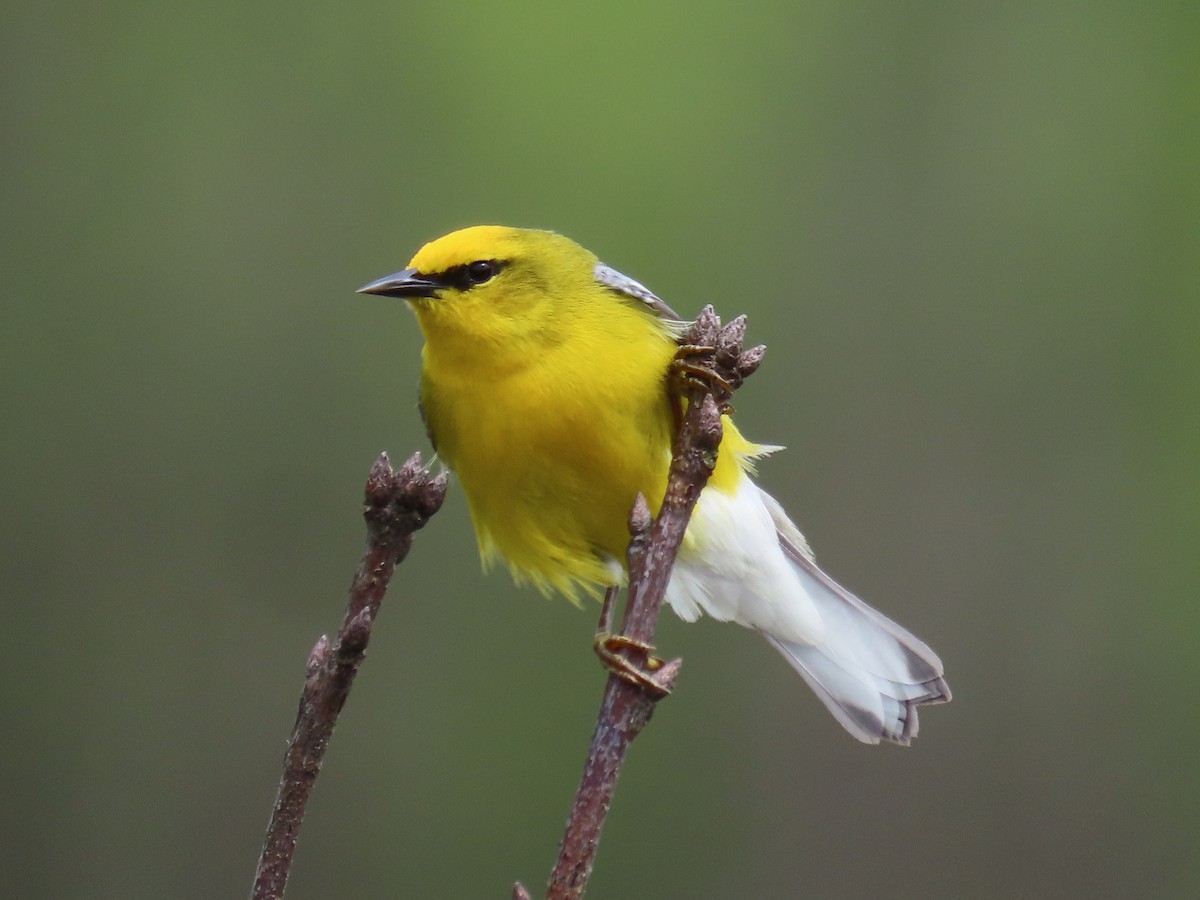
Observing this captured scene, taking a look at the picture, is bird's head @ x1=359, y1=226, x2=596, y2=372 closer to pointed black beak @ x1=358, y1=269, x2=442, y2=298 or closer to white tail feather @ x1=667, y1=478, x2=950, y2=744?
pointed black beak @ x1=358, y1=269, x2=442, y2=298

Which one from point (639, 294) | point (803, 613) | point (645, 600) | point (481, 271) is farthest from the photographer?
point (803, 613)

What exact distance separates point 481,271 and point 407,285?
0.48ft

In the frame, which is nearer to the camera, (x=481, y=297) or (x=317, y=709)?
(x=317, y=709)

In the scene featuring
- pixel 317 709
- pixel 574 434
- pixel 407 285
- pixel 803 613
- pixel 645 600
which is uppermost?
pixel 407 285

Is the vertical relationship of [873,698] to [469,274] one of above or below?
below

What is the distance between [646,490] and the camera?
5.96 ft

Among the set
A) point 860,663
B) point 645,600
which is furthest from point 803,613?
point 645,600

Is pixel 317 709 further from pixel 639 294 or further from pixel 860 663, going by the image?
pixel 860 663

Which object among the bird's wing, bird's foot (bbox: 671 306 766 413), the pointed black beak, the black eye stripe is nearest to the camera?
bird's foot (bbox: 671 306 766 413)

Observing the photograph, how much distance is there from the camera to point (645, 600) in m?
1.05

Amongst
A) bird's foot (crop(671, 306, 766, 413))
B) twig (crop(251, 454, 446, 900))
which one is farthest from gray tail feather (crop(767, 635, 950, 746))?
twig (crop(251, 454, 446, 900))

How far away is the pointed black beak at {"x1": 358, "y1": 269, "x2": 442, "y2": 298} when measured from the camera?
173cm

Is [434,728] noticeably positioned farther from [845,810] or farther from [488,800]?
[845,810]

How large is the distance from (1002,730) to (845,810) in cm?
54
